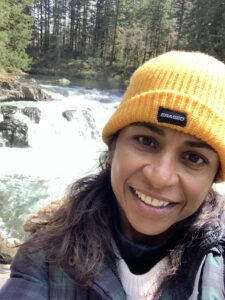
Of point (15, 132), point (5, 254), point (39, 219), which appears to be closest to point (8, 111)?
point (15, 132)

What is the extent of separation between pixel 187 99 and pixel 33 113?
40.6 feet

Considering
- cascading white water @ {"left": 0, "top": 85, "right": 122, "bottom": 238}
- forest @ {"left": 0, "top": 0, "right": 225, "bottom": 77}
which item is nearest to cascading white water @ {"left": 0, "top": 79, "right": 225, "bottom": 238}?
cascading white water @ {"left": 0, "top": 85, "right": 122, "bottom": 238}

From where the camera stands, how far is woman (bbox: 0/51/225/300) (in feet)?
4.25

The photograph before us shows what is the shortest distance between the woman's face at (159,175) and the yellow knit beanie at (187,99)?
4 centimetres

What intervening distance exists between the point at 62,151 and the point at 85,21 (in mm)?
35633

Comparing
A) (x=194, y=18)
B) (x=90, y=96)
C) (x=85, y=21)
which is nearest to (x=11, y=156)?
(x=90, y=96)

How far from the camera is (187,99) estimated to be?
1312 millimetres

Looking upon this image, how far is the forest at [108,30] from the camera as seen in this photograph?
38.5 m

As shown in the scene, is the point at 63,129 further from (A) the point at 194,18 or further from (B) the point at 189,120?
(A) the point at 194,18

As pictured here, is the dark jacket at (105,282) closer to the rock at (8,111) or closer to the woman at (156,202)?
the woman at (156,202)

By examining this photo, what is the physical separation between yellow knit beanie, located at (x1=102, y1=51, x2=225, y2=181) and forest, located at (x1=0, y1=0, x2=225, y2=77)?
2943 cm

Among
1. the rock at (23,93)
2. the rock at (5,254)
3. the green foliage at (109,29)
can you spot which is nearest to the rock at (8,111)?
the rock at (23,93)

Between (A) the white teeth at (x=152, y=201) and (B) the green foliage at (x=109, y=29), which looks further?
(B) the green foliage at (x=109, y=29)

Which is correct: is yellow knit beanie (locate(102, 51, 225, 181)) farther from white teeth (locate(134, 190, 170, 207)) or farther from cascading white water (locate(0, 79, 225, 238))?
cascading white water (locate(0, 79, 225, 238))
